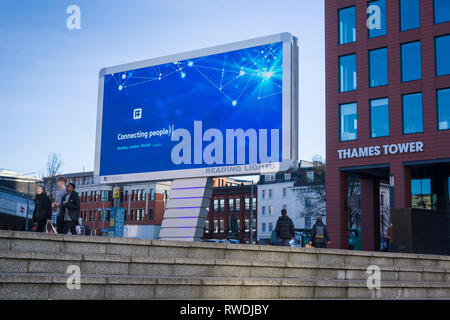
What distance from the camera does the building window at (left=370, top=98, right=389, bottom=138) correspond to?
34.5 meters

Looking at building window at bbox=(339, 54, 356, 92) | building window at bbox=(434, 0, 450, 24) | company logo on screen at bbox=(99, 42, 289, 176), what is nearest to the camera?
company logo on screen at bbox=(99, 42, 289, 176)

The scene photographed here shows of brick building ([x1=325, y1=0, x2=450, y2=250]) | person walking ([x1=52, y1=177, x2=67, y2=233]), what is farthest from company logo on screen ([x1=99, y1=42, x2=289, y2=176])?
brick building ([x1=325, y1=0, x2=450, y2=250])

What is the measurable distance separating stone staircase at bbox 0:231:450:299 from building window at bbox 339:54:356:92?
78.2 feet

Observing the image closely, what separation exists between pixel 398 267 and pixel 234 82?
37.7ft

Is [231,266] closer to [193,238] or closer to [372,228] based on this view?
[193,238]

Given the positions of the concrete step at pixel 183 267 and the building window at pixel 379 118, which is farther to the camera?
the building window at pixel 379 118

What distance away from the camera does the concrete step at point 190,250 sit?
996cm

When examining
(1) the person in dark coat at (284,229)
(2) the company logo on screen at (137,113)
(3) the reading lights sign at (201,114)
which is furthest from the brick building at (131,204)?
(1) the person in dark coat at (284,229)

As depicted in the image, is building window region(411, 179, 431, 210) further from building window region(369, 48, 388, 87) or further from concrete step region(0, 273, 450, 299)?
concrete step region(0, 273, 450, 299)

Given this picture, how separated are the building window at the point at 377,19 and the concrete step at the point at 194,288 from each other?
25.2 m

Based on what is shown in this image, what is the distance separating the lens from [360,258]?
558 inches

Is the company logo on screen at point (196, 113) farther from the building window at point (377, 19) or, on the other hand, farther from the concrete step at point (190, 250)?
the building window at point (377, 19)

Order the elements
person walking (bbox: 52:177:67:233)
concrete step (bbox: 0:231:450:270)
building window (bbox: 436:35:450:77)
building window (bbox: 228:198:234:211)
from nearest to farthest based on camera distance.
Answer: concrete step (bbox: 0:231:450:270)
person walking (bbox: 52:177:67:233)
building window (bbox: 436:35:450:77)
building window (bbox: 228:198:234:211)
